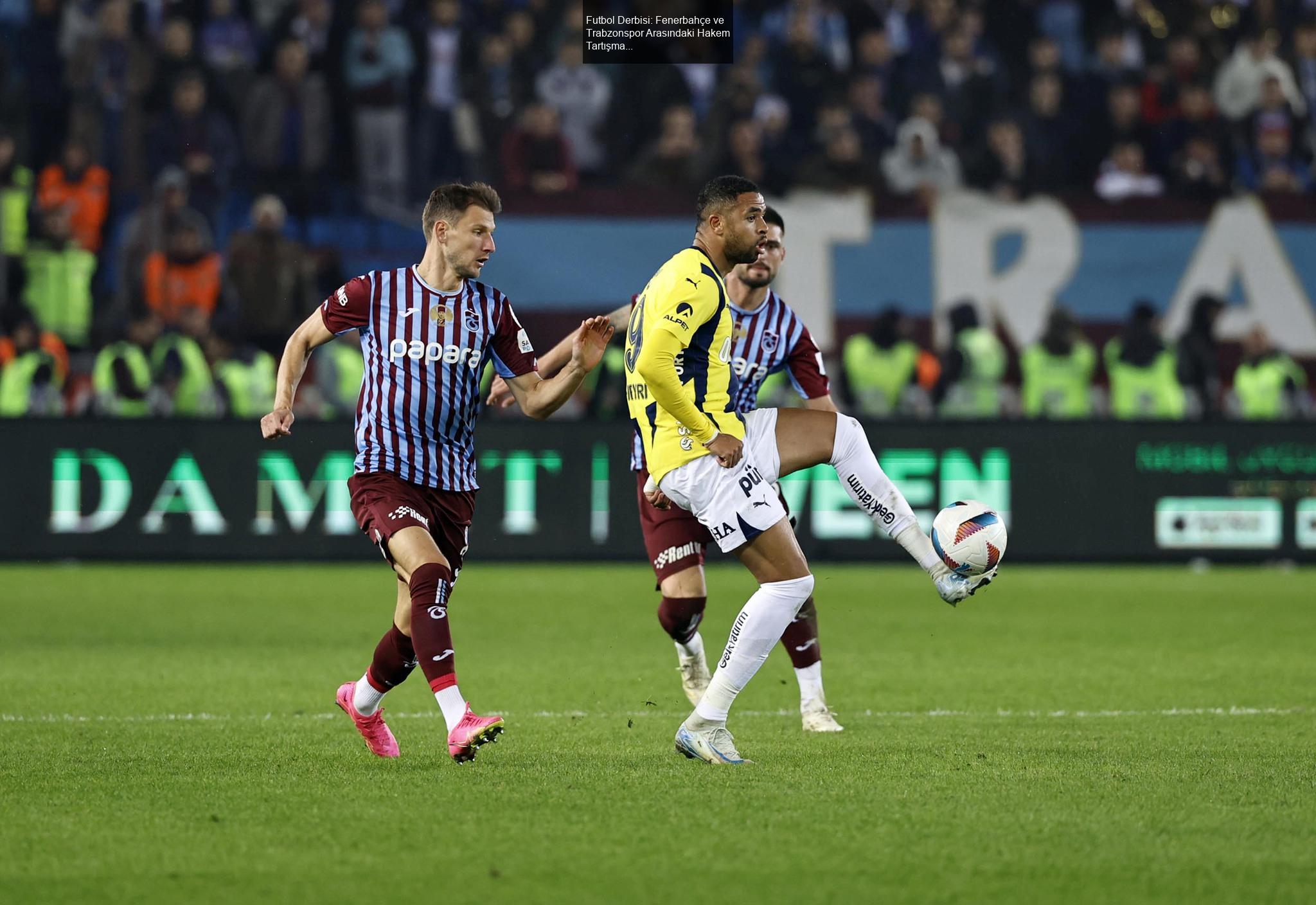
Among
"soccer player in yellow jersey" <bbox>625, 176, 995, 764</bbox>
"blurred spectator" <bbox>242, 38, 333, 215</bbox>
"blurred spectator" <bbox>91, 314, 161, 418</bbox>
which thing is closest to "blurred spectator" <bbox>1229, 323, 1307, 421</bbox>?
"blurred spectator" <bbox>242, 38, 333, 215</bbox>

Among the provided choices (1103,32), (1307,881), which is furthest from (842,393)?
(1307,881)

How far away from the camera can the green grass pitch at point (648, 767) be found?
4.79m

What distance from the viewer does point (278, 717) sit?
8.01m

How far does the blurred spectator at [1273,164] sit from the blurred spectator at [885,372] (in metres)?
4.82

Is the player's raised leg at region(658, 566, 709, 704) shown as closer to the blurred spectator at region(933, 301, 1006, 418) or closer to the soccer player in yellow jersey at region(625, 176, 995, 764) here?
the soccer player in yellow jersey at region(625, 176, 995, 764)

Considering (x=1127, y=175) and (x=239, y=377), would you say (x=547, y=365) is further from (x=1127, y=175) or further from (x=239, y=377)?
(x=1127, y=175)

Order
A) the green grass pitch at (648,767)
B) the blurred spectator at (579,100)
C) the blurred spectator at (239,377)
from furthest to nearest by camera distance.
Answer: the blurred spectator at (579,100)
the blurred spectator at (239,377)
the green grass pitch at (648,767)

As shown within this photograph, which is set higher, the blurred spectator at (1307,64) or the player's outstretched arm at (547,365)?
the blurred spectator at (1307,64)

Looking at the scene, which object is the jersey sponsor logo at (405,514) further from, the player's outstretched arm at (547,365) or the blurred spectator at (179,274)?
the blurred spectator at (179,274)

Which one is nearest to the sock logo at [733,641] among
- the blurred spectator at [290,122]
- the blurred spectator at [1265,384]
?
the blurred spectator at [1265,384]

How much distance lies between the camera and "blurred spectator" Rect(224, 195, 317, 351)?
17.2 m

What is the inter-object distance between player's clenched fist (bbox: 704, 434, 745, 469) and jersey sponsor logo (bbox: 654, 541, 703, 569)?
5.09ft

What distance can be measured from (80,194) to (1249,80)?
11.8 metres

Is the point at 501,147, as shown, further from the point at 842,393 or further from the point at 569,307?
the point at 842,393
